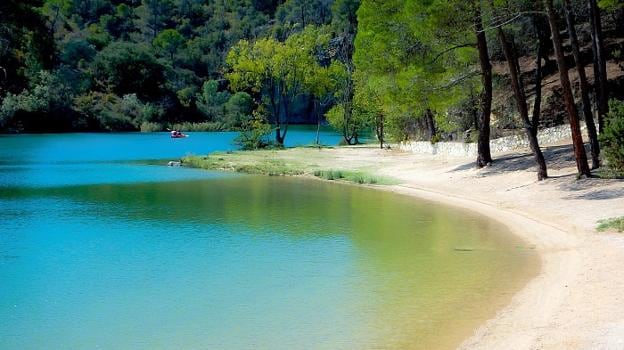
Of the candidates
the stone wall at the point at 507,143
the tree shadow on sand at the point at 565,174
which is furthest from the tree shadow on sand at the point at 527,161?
the stone wall at the point at 507,143

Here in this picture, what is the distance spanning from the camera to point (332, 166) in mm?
40000

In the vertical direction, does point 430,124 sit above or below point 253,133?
below

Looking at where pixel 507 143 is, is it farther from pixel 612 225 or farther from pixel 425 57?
pixel 612 225

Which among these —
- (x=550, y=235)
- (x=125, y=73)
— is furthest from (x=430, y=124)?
(x=125, y=73)

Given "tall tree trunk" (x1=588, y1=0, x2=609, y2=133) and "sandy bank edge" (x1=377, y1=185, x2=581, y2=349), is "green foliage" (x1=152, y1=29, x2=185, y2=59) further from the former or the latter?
"sandy bank edge" (x1=377, y1=185, x2=581, y2=349)

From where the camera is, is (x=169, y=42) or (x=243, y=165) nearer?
(x=243, y=165)

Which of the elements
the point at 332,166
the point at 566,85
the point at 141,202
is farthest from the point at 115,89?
the point at 566,85

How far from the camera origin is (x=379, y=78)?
31.1m

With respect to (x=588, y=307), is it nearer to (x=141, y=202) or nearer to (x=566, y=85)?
(x=566, y=85)

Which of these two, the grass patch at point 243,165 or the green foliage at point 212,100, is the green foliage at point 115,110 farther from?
the grass patch at point 243,165

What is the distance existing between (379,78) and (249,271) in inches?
715

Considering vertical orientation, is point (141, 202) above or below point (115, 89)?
below

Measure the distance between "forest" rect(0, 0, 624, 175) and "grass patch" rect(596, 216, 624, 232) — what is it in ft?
13.9

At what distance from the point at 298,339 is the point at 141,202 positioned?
60.8 feet
